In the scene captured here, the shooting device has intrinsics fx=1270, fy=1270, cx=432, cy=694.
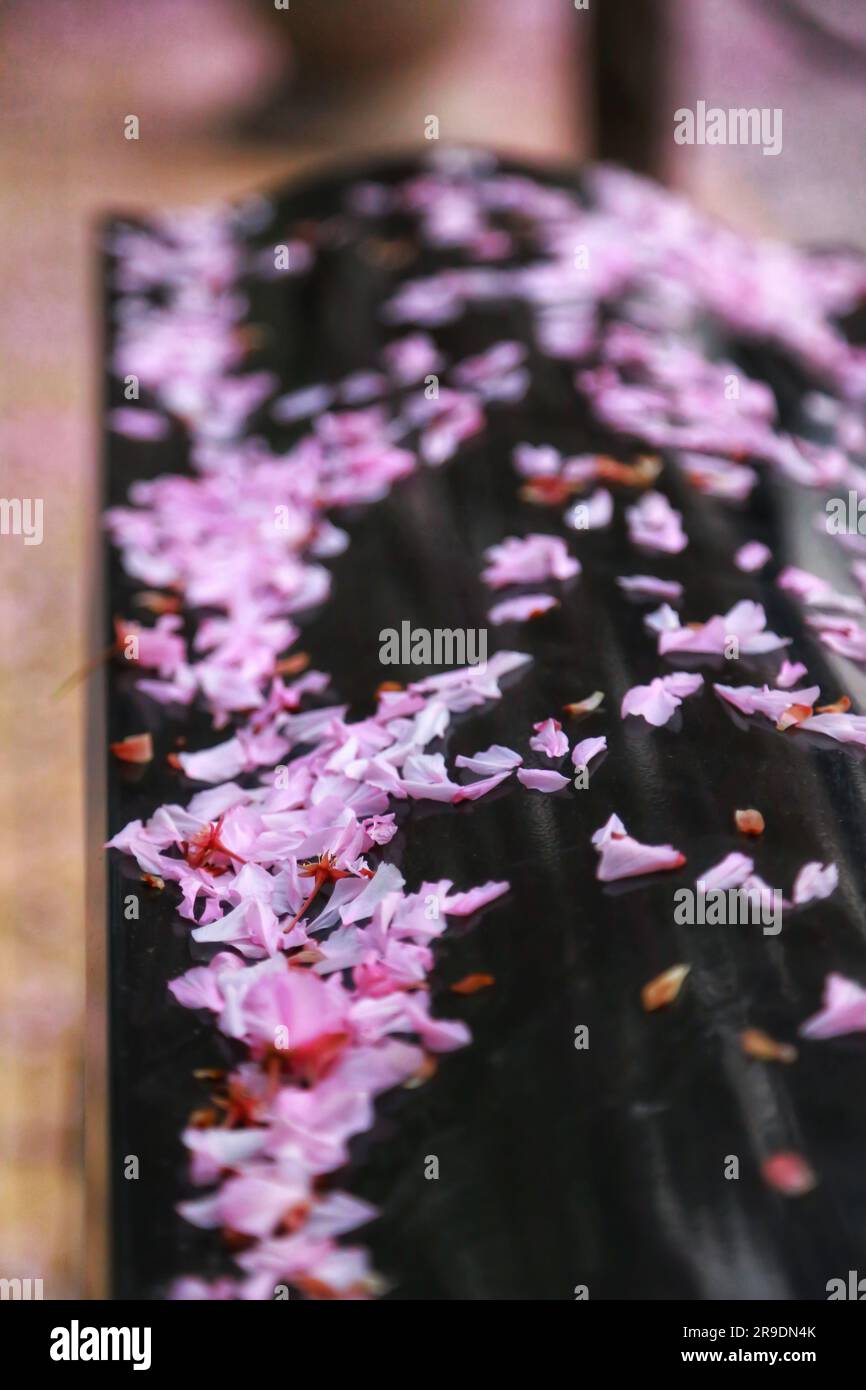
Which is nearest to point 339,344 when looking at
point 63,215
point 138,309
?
point 138,309

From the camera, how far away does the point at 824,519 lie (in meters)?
1.05

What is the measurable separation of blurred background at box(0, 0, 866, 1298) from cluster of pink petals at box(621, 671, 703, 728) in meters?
0.37

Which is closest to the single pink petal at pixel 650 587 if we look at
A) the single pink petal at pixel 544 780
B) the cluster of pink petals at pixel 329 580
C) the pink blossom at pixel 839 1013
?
the cluster of pink petals at pixel 329 580

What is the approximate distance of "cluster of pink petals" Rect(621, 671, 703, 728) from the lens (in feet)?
2.78

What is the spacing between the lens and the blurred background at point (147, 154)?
92 cm

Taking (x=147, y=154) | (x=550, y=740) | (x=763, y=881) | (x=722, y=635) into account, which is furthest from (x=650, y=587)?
(x=147, y=154)

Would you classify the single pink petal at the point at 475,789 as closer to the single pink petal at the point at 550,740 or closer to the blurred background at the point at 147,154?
the single pink petal at the point at 550,740

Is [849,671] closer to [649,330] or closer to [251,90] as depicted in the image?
[649,330]

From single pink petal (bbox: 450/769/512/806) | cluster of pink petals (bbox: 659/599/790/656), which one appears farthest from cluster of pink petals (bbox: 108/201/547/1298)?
cluster of pink petals (bbox: 659/599/790/656)

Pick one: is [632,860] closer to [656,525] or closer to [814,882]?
[814,882]

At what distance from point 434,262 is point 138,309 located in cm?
36

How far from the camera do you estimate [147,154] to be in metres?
2.03

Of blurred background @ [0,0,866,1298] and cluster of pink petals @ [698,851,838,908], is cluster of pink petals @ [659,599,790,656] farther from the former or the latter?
blurred background @ [0,0,866,1298]

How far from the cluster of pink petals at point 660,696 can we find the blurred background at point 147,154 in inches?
14.7
